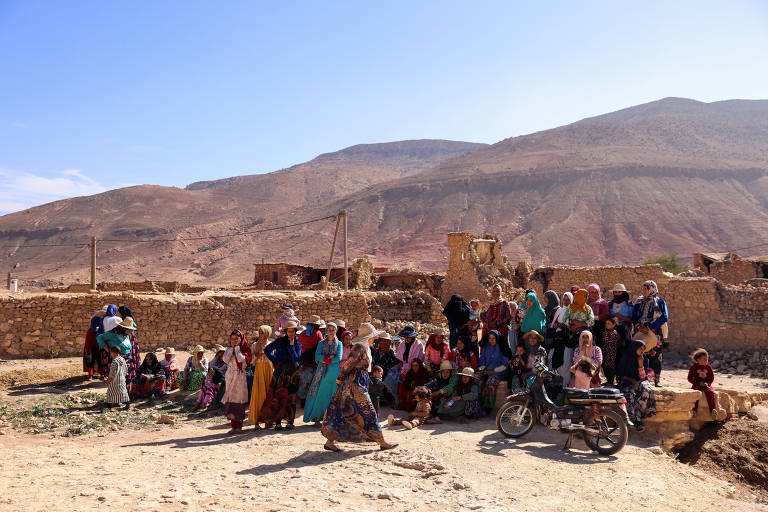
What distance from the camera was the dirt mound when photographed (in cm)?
742

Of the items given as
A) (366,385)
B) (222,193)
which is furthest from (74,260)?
(366,385)

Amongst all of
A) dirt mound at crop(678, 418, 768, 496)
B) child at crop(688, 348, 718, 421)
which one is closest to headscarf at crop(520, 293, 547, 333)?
child at crop(688, 348, 718, 421)

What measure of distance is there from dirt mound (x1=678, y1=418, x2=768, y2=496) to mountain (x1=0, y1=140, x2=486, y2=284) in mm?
46506

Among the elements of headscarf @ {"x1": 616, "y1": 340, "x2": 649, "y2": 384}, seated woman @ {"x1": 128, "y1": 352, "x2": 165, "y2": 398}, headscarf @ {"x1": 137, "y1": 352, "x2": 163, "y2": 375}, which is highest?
headscarf @ {"x1": 616, "y1": 340, "x2": 649, "y2": 384}

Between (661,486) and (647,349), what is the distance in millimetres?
2386

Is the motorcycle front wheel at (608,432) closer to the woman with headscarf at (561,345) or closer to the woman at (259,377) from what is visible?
the woman with headscarf at (561,345)

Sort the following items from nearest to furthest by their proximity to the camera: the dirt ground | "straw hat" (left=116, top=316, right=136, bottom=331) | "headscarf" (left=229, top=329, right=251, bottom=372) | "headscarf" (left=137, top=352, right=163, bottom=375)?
the dirt ground < "headscarf" (left=229, top=329, right=251, bottom=372) < "straw hat" (left=116, top=316, right=136, bottom=331) < "headscarf" (left=137, top=352, right=163, bottom=375)

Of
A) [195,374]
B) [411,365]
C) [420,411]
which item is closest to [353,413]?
[420,411]

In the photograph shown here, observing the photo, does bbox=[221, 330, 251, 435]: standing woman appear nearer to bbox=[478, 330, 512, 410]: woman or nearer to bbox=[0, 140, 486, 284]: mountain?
bbox=[478, 330, 512, 410]: woman

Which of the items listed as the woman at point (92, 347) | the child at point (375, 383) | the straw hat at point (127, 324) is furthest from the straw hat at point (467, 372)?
the woman at point (92, 347)

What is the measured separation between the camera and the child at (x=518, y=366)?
7.82 meters

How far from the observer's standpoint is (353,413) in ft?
20.0

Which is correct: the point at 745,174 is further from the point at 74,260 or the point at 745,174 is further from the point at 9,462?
the point at 9,462

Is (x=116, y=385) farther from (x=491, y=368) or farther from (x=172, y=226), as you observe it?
(x=172, y=226)
